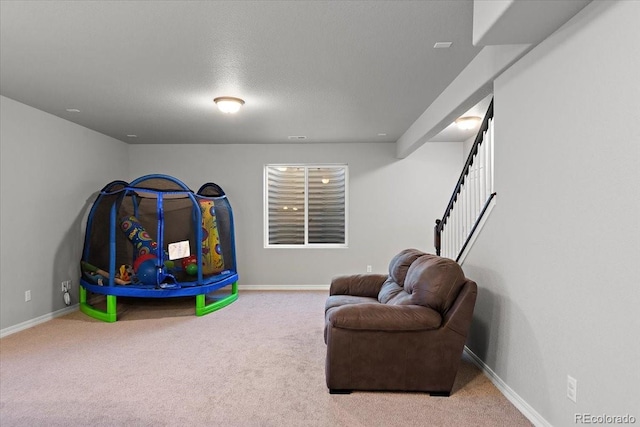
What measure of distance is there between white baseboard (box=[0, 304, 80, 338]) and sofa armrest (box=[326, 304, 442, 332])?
3.69m

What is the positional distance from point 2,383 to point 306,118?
3.93 meters

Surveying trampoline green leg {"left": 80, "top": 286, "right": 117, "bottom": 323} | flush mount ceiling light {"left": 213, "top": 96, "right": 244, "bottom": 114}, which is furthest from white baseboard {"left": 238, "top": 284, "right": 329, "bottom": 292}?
flush mount ceiling light {"left": 213, "top": 96, "right": 244, "bottom": 114}

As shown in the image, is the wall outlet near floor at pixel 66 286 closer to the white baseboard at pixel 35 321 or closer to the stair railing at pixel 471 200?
the white baseboard at pixel 35 321

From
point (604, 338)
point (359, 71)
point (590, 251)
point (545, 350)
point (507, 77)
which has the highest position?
point (359, 71)

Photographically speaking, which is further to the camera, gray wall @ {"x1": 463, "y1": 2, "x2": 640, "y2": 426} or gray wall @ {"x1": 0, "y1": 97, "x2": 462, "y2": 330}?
gray wall @ {"x1": 0, "y1": 97, "x2": 462, "y2": 330}

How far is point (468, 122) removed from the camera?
553cm

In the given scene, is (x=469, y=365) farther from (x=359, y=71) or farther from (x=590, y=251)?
(x=359, y=71)

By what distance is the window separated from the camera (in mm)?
7230

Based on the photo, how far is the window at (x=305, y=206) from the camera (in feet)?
23.7

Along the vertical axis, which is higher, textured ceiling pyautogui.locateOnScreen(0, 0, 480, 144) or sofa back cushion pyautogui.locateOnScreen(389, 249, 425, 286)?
textured ceiling pyautogui.locateOnScreen(0, 0, 480, 144)

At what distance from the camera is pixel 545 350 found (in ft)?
7.72

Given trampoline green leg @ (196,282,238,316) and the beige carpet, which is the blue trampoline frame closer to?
trampoline green leg @ (196,282,238,316)

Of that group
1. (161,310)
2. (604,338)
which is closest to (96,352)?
(161,310)

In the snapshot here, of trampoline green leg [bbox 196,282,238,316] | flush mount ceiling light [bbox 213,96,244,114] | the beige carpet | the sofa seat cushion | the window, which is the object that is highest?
flush mount ceiling light [bbox 213,96,244,114]
